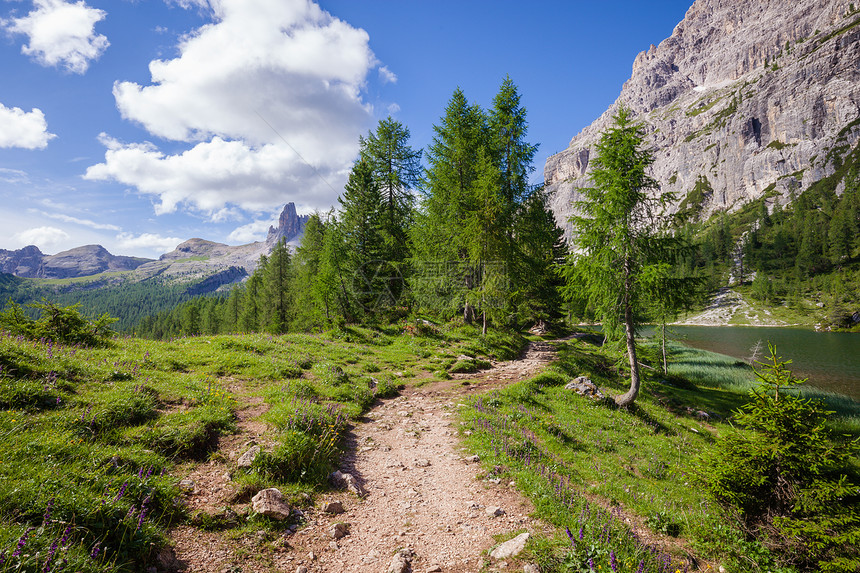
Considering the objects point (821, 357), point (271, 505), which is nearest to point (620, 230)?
point (271, 505)

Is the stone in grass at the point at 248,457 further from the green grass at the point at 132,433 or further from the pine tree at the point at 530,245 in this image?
the pine tree at the point at 530,245

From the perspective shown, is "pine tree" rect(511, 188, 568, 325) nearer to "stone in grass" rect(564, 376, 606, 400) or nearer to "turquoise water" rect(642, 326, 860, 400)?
"stone in grass" rect(564, 376, 606, 400)

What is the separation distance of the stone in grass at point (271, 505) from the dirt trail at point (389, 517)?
312 millimetres

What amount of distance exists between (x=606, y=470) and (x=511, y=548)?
17.2ft

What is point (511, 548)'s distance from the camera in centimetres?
479

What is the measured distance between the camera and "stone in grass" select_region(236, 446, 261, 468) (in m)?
6.21

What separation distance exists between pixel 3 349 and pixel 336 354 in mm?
10993

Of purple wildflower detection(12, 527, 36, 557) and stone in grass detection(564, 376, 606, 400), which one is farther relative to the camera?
stone in grass detection(564, 376, 606, 400)

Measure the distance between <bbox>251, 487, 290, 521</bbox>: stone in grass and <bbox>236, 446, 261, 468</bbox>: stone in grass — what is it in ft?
3.01

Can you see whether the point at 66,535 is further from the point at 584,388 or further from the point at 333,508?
the point at 584,388

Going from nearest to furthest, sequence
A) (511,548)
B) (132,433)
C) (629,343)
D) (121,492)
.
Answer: (121,492) → (511,548) → (132,433) → (629,343)

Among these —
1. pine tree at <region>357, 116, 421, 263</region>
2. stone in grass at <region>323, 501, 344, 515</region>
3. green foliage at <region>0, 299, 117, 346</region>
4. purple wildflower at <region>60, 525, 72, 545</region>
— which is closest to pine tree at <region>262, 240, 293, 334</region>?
pine tree at <region>357, 116, 421, 263</region>

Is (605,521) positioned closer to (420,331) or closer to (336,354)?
(336,354)

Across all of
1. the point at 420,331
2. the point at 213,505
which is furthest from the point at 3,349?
the point at 420,331
